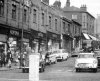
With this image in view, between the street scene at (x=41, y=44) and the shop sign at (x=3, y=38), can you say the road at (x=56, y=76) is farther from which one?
the shop sign at (x=3, y=38)

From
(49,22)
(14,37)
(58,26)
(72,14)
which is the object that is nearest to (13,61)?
(14,37)

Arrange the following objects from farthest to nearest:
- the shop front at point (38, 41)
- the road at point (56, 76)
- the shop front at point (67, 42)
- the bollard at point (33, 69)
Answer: the shop front at point (67, 42)
the shop front at point (38, 41)
the road at point (56, 76)
the bollard at point (33, 69)

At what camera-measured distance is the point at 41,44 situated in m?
47.0

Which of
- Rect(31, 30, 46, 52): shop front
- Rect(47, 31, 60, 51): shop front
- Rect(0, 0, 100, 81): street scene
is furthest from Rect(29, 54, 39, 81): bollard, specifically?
Rect(47, 31, 60, 51): shop front

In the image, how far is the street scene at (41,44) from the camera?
82.0 feet

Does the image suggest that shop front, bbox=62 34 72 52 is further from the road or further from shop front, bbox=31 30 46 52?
the road

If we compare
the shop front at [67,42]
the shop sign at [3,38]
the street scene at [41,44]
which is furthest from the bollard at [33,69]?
the shop front at [67,42]

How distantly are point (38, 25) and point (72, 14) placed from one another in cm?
3937

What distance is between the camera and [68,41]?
63.8 meters

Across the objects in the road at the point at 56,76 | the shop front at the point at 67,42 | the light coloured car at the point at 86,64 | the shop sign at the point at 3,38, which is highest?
the shop front at the point at 67,42

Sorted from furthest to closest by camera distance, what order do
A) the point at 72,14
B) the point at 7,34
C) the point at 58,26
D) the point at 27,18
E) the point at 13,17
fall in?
1. the point at 72,14
2. the point at 58,26
3. the point at 27,18
4. the point at 13,17
5. the point at 7,34

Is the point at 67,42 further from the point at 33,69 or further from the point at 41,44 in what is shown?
the point at 33,69

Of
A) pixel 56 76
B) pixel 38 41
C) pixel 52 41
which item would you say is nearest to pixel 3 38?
pixel 38 41

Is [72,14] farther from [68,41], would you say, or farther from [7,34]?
[7,34]
